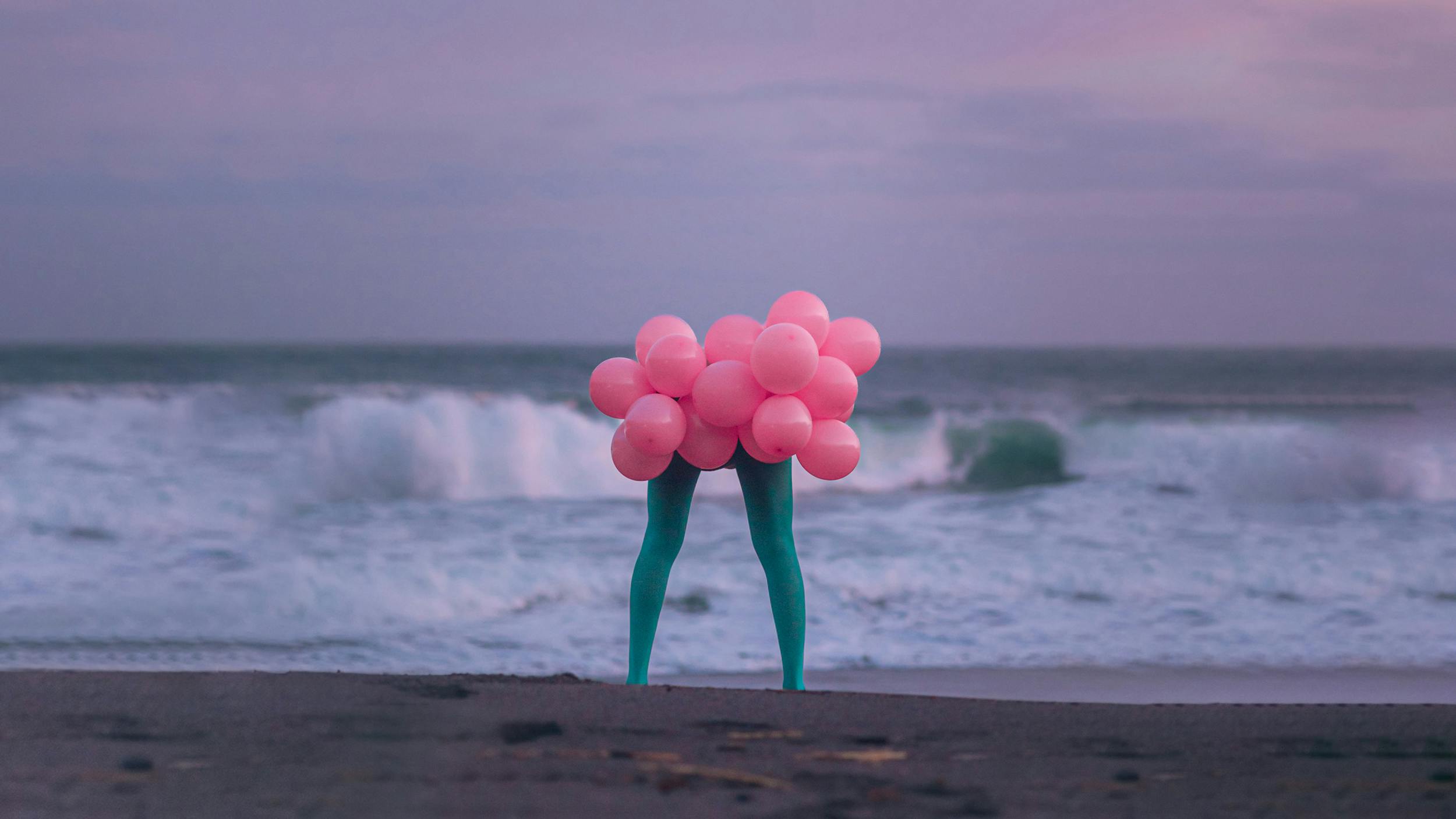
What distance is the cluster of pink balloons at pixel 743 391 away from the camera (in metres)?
4.25

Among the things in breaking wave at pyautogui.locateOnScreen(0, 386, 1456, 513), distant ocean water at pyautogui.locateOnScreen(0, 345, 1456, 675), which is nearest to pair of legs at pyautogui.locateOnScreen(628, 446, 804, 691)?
distant ocean water at pyautogui.locateOnScreen(0, 345, 1456, 675)

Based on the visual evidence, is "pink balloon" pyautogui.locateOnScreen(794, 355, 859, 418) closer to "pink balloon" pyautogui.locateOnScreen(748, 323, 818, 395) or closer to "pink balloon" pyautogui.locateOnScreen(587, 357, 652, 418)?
"pink balloon" pyautogui.locateOnScreen(748, 323, 818, 395)

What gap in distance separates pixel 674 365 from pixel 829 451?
0.65 meters

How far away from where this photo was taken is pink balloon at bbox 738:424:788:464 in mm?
4371

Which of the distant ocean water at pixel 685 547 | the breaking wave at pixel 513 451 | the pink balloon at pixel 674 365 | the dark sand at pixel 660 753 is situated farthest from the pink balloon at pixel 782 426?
the breaking wave at pixel 513 451


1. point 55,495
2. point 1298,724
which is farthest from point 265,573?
point 1298,724

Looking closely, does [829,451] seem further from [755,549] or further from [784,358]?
[755,549]

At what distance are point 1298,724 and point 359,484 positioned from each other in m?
11.5

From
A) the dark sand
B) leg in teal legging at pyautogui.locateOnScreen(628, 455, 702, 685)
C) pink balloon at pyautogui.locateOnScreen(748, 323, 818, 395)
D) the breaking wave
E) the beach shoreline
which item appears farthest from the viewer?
the breaking wave

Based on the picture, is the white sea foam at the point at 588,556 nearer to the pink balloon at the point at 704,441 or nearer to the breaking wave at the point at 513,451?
the breaking wave at the point at 513,451

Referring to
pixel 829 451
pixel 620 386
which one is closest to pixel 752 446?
pixel 829 451

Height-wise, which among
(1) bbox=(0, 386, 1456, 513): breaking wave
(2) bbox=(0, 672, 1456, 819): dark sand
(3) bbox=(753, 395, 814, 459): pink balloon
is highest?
(1) bbox=(0, 386, 1456, 513): breaking wave

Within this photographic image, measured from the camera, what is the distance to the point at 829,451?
434 cm

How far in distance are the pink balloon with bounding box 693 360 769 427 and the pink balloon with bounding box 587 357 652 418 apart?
27cm
